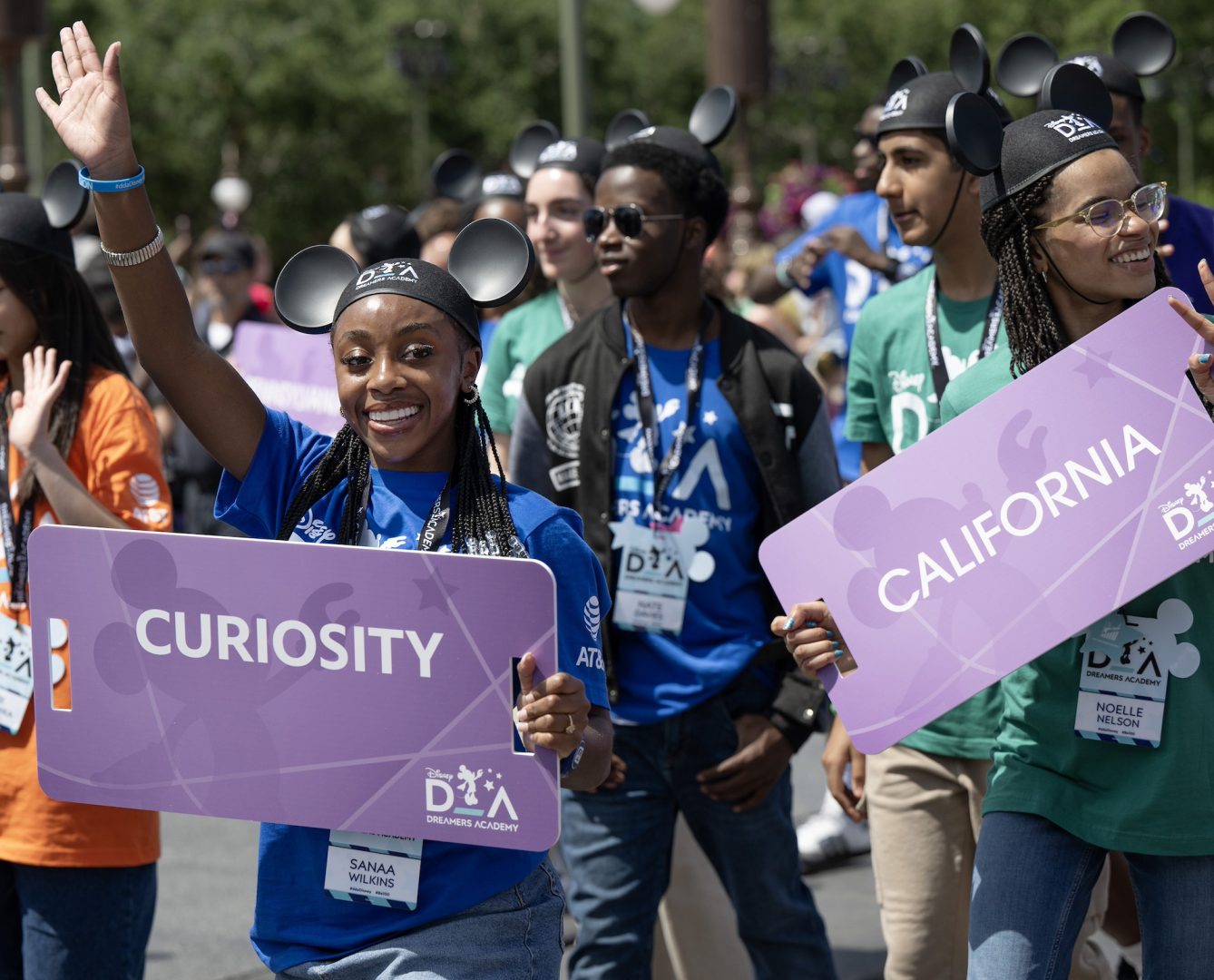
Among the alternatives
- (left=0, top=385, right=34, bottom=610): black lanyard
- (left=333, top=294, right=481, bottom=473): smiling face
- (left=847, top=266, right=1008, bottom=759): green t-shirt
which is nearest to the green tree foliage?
(left=847, top=266, right=1008, bottom=759): green t-shirt

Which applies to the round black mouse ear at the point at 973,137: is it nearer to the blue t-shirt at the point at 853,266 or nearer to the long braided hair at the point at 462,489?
the long braided hair at the point at 462,489

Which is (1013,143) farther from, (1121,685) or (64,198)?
(64,198)

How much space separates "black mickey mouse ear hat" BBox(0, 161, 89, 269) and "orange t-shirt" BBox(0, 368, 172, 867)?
1.01 ft

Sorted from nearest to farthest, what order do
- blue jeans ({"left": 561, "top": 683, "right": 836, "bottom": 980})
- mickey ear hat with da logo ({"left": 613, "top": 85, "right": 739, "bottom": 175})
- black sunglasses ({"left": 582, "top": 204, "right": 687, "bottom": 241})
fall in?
blue jeans ({"left": 561, "top": 683, "right": 836, "bottom": 980})
black sunglasses ({"left": 582, "top": 204, "right": 687, "bottom": 241})
mickey ear hat with da logo ({"left": 613, "top": 85, "right": 739, "bottom": 175})

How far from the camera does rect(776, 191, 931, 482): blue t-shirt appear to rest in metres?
7.10

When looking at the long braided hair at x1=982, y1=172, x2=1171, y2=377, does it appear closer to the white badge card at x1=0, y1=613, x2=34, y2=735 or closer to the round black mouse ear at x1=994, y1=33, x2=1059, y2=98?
the round black mouse ear at x1=994, y1=33, x2=1059, y2=98

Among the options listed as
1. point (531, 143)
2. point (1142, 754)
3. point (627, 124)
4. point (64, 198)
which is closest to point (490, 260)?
point (1142, 754)

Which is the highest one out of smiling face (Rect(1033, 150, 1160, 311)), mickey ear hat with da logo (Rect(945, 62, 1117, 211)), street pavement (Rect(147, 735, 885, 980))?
mickey ear hat with da logo (Rect(945, 62, 1117, 211))

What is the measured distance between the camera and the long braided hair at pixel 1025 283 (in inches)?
135

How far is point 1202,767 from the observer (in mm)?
3180

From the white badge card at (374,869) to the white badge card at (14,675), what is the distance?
115 cm

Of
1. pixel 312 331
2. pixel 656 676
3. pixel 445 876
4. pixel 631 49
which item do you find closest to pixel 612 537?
pixel 656 676

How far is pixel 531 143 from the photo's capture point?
725 centimetres

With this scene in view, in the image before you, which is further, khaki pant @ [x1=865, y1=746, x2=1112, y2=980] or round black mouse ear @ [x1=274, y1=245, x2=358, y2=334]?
khaki pant @ [x1=865, y1=746, x2=1112, y2=980]
